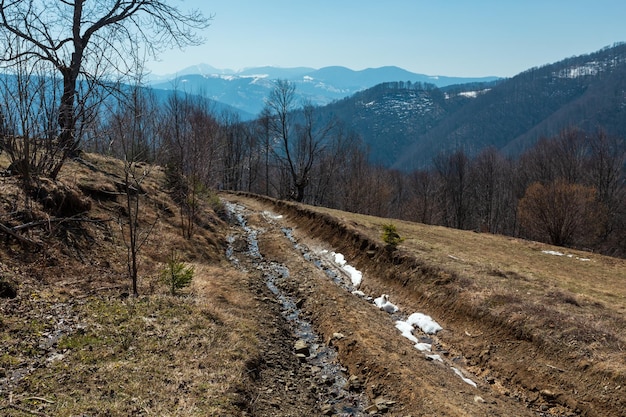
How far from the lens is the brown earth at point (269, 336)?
232 inches

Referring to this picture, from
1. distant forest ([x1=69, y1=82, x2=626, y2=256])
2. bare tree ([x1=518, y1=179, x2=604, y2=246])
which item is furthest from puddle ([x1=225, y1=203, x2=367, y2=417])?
bare tree ([x1=518, y1=179, x2=604, y2=246])

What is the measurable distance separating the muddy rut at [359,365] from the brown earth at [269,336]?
0.04 m

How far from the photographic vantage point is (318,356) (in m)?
9.28

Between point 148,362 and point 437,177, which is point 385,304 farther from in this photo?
point 437,177

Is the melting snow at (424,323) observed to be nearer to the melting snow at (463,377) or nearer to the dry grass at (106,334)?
the melting snow at (463,377)

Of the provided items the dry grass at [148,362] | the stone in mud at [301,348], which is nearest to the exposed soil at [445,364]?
the stone in mud at [301,348]

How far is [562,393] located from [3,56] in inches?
604

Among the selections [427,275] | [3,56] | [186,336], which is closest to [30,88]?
[3,56]

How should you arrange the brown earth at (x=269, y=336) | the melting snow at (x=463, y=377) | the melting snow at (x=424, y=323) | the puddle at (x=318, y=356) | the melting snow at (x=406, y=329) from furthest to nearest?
the melting snow at (x=424, y=323) → the melting snow at (x=406, y=329) → the melting snow at (x=463, y=377) → the puddle at (x=318, y=356) → the brown earth at (x=269, y=336)

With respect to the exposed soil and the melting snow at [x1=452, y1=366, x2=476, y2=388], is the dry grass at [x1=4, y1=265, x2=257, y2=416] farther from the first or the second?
the melting snow at [x1=452, y1=366, x2=476, y2=388]

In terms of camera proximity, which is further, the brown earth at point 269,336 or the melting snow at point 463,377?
the melting snow at point 463,377

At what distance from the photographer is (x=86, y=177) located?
52.5 ft

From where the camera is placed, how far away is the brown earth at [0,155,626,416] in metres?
5.90

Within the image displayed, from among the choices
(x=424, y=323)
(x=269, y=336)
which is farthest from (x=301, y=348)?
(x=424, y=323)
